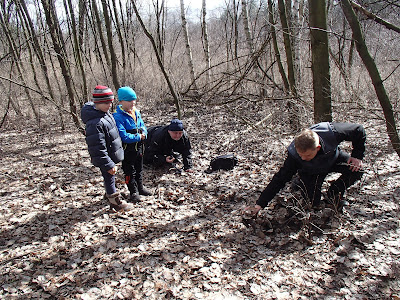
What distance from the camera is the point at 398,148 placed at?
387cm

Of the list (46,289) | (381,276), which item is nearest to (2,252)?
(46,289)

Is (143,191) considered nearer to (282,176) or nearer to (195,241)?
(195,241)

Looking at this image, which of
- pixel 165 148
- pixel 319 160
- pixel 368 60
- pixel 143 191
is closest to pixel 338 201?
pixel 319 160

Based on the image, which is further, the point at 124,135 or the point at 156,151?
the point at 156,151

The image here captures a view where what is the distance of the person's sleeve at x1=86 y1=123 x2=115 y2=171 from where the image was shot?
3.20 meters

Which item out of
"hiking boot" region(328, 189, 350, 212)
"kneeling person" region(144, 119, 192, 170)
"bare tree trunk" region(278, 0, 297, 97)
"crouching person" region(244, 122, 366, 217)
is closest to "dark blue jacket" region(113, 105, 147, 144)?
"kneeling person" region(144, 119, 192, 170)

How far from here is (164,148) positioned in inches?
201

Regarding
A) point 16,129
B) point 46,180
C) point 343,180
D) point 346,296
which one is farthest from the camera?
point 16,129

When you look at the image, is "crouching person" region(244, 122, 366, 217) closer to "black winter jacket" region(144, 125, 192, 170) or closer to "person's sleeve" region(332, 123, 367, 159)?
"person's sleeve" region(332, 123, 367, 159)

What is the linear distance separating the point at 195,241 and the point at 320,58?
3005mm

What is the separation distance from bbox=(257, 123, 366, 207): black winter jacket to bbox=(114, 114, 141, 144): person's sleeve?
5.86 feet

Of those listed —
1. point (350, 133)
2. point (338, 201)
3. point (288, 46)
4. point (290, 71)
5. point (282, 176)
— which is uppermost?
point (288, 46)

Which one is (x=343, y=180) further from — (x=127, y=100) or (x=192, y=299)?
(x=127, y=100)

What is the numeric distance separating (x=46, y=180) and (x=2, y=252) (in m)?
1.90
